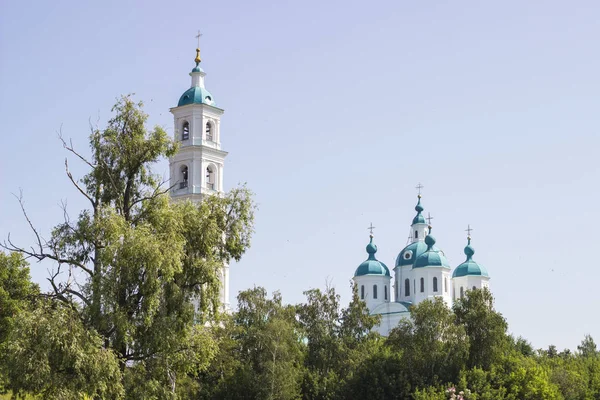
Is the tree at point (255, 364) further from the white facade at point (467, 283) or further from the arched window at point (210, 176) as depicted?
the white facade at point (467, 283)

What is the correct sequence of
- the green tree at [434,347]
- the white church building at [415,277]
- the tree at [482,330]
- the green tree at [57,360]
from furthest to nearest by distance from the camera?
the white church building at [415,277] → the tree at [482,330] → the green tree at [434,347] → the green tree at [57,360]

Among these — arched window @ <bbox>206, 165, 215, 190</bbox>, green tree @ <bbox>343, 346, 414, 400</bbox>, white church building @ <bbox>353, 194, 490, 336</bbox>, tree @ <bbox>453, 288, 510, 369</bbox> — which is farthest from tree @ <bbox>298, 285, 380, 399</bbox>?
white church building @ <bbox>353, 194, 490, 336</bbox>

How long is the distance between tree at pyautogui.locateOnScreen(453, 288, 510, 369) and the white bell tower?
52.0ft

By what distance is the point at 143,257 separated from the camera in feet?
82.3

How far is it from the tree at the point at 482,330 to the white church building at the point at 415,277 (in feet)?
131

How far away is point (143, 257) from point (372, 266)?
72.0 meters

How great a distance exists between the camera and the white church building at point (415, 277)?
9112 cm

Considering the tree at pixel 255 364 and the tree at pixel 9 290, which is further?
the tree at pixel 255 364

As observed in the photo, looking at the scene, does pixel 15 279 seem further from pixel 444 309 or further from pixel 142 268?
pixel 444 309

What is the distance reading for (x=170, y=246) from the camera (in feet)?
84.5

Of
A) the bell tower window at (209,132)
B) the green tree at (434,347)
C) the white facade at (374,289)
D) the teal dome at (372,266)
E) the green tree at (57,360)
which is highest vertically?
the bell tower window at (209,132)

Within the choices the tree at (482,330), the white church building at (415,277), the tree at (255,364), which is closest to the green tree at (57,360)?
the tree at (255,364)

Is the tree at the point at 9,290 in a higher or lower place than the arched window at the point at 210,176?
lower

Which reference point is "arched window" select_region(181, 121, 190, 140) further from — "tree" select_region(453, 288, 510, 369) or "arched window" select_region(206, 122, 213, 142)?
"tree" select_region(453, 288, 510, 369)
